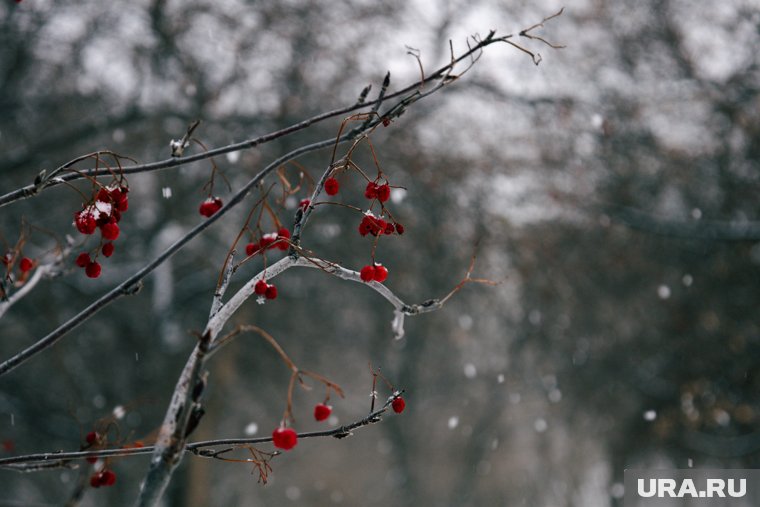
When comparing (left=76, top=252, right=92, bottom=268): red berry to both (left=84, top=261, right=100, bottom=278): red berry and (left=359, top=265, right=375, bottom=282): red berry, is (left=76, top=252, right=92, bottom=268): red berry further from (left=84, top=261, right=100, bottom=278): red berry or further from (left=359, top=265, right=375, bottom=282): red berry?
(left=359, top=265, right=375, bottom=282): red berry

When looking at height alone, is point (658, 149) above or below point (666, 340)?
above

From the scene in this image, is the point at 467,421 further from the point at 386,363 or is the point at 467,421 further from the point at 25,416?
the point at 25,416

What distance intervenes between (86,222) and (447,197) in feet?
26.4

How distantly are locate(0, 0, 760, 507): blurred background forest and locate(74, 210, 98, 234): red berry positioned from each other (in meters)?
5.44

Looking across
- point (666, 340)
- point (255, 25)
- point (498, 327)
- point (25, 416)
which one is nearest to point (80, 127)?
point (255, 25)

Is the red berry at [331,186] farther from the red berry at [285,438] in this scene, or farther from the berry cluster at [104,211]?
the red berry at [285,438]

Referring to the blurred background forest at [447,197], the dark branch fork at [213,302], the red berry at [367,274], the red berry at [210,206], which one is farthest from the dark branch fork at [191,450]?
the blurred background forest at [447,197]

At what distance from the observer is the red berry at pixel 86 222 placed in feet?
6.51

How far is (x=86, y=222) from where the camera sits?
1.99 m

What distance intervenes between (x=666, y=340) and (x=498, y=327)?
2.96m

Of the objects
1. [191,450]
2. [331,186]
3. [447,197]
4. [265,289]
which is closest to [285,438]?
[191,450]

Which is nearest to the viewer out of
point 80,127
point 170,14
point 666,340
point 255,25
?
point 80,127

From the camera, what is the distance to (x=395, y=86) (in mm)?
9789

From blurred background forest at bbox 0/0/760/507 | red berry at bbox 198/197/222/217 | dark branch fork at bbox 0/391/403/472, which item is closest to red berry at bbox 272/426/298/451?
dark branch fork at bbox 0/391/403/472
